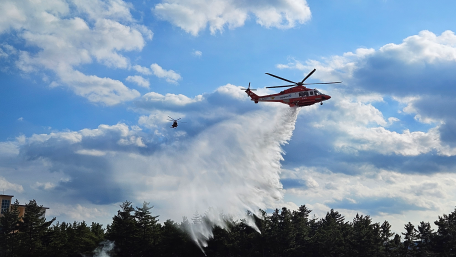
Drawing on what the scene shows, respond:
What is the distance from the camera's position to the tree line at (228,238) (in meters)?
87.9

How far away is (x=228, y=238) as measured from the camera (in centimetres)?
9956

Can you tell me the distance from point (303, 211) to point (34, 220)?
74.3 m

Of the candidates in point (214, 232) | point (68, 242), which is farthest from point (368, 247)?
point (68, 242)

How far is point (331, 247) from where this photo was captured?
305ft

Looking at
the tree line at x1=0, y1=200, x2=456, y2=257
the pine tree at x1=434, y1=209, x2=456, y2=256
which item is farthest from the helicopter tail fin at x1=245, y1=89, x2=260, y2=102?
the pine tree at x1=434, y1=209, x2=456, y2=256

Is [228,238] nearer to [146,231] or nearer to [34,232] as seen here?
[146,231]

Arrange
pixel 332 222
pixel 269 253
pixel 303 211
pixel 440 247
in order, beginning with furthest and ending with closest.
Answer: pixel 303 211
pixel 332 222
pixel 269 253
pixel 440 247

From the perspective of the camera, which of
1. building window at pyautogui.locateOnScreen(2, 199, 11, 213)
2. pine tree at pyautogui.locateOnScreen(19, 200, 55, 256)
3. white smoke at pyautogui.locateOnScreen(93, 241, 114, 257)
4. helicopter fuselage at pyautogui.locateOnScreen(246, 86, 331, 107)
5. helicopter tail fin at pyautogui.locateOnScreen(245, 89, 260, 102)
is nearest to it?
helicopter fuselage at pyautogui.locateOnScreen(246, 86, 331, 107)

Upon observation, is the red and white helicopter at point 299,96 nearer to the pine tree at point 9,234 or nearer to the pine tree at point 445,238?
the pine tree at point 445,238

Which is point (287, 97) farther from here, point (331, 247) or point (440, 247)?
point (440, 247)

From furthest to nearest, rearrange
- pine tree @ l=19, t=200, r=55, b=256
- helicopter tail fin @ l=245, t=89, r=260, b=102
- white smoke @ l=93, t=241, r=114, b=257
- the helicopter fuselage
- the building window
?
the building window < white smoke @ l=93, t=241, r=114, b=257 < pine tree @ l=19, t=200, r=55, b=256 < helicopter tail fin @ l=245, t=89, r=260, b=102 < the helicopter fuselage

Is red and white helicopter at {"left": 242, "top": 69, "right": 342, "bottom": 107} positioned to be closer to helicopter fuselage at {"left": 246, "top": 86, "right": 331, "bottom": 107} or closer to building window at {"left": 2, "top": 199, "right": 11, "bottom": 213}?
helicopter fuselage at {"left": 246, "top": 86, "right": 331, "bottom": 107}

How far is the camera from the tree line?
87875 mm

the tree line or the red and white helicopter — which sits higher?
the red and white helicopter
